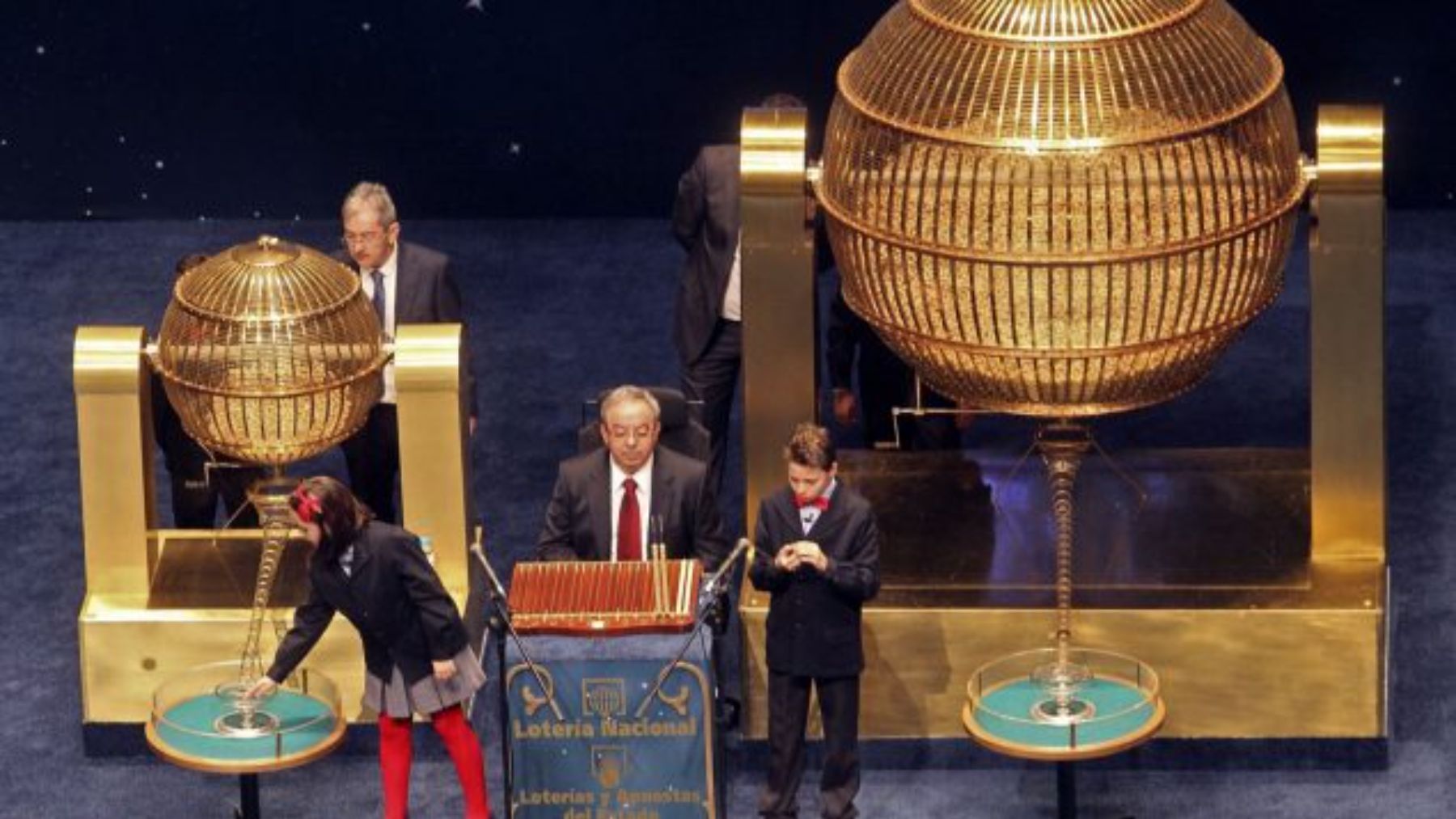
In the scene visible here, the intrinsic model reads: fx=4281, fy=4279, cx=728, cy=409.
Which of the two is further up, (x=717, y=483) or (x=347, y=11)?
(x=347, y=11)

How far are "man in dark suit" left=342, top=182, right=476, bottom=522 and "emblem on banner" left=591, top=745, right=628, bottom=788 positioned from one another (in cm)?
176

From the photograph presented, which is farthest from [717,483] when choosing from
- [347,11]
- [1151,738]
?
[347,11]

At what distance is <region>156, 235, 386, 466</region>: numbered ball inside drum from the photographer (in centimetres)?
1295

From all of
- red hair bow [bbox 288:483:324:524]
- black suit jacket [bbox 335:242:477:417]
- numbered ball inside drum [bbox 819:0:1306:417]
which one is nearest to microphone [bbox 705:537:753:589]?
numbered ball inside drum [bbox 819:0:1306:417]

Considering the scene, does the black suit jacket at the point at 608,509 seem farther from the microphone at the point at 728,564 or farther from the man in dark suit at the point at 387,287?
the man in dark suit at the point at 387,287

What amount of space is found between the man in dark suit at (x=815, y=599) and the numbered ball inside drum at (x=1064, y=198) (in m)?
1.21

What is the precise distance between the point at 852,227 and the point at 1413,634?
373 centimetres

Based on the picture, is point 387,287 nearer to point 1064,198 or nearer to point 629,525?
point 629,525

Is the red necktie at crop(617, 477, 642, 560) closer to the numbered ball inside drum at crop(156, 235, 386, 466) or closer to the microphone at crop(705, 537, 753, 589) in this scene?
the microphone at crop(705, 537, 753, 589)

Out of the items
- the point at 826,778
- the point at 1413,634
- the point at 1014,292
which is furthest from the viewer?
the point at 1413,634

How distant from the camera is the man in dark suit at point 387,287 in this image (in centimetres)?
1395

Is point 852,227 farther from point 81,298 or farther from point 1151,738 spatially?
point 81,298

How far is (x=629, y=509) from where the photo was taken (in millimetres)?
13078

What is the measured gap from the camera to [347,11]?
1759 centimetres
